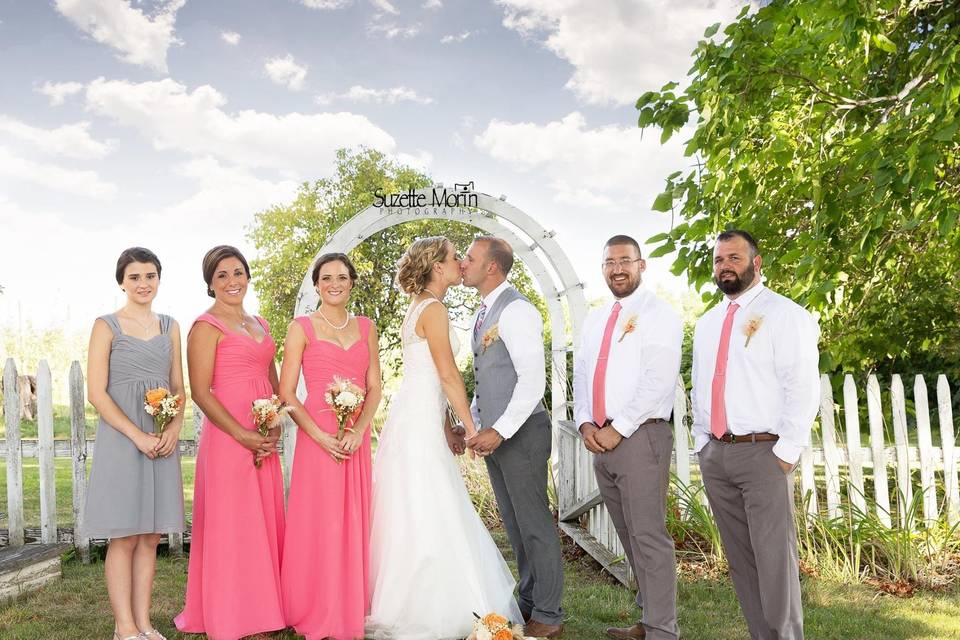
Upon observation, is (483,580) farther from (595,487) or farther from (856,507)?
(856,507)

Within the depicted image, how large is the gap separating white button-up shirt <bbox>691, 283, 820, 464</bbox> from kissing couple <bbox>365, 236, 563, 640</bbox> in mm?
925

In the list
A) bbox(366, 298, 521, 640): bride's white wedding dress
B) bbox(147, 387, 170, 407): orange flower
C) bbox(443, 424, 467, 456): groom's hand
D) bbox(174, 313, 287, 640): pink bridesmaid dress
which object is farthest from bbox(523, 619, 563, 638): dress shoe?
bbox(147, 387, 170, 407): orange flower

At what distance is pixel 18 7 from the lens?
15.7m

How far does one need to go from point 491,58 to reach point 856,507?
1552 centimetres

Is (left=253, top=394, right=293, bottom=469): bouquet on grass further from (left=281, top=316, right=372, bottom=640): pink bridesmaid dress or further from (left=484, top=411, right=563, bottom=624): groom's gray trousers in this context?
(left=484, top=411, right=563, bottom=624): groom's gray trousers

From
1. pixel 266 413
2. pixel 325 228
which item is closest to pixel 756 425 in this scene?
pixel 266 413

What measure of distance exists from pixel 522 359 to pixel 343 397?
0.89 metres

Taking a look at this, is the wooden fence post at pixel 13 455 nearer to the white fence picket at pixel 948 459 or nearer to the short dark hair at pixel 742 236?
the short dark hair at pixel 742 236

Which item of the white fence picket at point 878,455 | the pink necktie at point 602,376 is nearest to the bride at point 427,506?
the pink necktie at point 602,376

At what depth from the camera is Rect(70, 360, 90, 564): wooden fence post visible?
6.04 meters

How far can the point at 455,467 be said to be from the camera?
4168mm

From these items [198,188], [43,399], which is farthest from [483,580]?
[198,188]

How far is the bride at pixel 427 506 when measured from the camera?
3934mm

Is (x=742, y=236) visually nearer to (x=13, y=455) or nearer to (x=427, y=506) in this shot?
(x=427, y=506)
